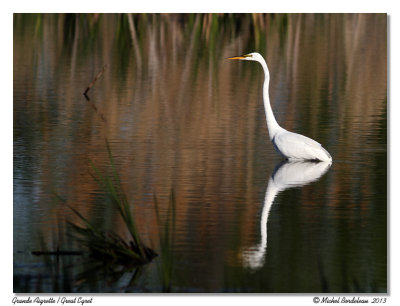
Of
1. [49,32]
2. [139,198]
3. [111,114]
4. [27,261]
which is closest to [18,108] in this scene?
[111,114]

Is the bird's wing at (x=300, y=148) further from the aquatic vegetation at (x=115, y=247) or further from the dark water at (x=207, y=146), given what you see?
the aquatic vegetation at (x=115, y=247)

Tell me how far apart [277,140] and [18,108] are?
341cm

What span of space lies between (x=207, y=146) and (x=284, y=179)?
143 cm

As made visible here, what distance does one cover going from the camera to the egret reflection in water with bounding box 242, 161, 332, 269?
6805 mm

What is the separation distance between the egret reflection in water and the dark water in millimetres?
25

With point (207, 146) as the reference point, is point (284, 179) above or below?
below

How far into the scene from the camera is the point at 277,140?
30.6 ft

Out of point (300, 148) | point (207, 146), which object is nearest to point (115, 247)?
point (300, 148)

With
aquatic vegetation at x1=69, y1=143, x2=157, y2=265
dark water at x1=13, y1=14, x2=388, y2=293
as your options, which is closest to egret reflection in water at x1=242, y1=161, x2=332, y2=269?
dark water at x1=13, y1=14, x2=388, y2=293

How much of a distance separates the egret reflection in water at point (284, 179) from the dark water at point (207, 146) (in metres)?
0.02

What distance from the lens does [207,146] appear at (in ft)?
32.4

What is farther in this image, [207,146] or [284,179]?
[207,146]

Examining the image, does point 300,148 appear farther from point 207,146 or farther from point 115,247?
point 115,247

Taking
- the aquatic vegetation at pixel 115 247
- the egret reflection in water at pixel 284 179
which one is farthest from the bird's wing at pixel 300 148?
the aquatic vegetation at pixel 115 247
